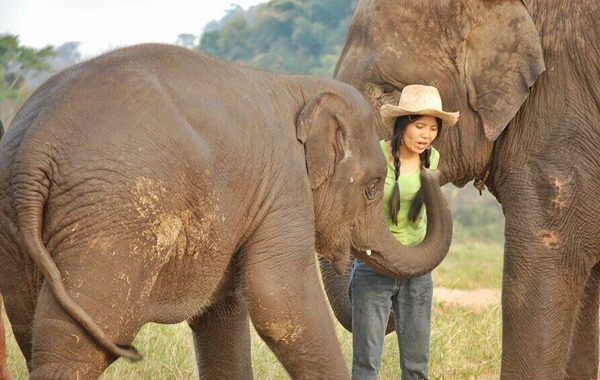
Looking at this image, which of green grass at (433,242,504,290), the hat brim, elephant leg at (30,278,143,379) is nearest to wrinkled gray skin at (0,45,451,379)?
elephant leg at (30,278,143,379)

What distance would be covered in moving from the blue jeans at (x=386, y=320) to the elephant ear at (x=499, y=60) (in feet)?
3.00

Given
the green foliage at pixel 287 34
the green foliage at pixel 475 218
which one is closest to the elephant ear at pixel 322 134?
the green foliage at pixel 475 218

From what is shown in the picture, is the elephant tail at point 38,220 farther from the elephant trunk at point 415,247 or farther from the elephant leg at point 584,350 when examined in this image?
the elephant leg at point 584,350

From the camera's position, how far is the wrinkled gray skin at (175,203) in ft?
13.8

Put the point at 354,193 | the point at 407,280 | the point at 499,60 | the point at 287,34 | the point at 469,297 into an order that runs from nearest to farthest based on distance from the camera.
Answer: the point at 354,193 < the point at 407,280 < the point at 499,60 < the point at 469,297 < the point at 287,34

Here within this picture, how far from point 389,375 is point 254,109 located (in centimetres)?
283

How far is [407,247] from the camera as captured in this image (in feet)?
18.5

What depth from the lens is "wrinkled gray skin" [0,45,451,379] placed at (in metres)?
4.21

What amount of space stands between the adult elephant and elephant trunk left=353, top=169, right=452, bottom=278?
534 mm

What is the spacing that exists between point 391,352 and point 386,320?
182 centimetres

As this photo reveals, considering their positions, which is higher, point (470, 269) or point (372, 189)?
point (372, 189)

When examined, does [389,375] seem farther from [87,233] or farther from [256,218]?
[87,233]

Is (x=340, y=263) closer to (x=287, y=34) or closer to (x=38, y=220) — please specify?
(x=38, y=220)

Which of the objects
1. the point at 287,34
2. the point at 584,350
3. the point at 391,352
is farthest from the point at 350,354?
the point at 287,34
